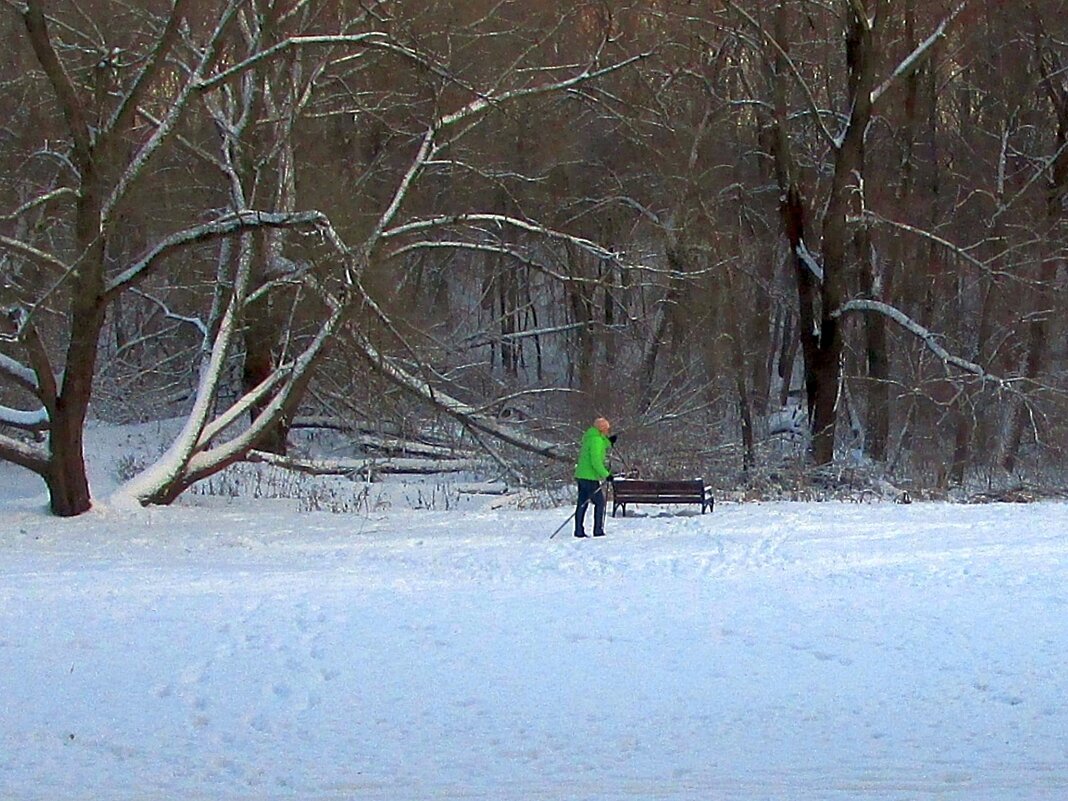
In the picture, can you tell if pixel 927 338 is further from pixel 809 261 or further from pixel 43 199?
pixel 43 199

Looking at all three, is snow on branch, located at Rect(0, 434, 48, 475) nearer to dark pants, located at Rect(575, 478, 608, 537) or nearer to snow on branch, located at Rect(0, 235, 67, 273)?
snow on branch, located at Rect(0, 235, 67, 273)

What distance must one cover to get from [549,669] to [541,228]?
10.8 meters

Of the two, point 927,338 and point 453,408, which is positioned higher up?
point 927,338

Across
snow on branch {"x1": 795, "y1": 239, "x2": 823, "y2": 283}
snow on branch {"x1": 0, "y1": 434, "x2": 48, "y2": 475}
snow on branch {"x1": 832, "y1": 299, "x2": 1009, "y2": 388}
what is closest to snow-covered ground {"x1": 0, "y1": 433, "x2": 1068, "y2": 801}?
snow on branch {"x1": 0, "y1": 434, "x2": 48, "y2": 475}

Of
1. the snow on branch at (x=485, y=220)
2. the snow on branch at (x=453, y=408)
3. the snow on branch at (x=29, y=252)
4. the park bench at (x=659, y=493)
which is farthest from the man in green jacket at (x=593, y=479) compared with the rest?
the snow on branch at (x=29, y=252)

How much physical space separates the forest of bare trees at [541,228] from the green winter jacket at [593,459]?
391 cm

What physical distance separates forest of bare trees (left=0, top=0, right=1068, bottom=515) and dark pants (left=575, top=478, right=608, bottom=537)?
420 centimetres

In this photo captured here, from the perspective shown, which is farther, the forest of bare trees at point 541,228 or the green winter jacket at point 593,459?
the forest of bare trees at point 541,228

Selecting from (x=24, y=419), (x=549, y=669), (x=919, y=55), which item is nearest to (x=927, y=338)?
(x=919, y=55)

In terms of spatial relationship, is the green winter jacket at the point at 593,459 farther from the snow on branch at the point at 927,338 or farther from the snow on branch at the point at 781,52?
the snow on branch at the point at 927,338

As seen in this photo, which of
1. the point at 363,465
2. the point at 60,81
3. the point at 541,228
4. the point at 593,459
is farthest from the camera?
the point at 363,465

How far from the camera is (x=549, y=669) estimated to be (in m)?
8.56

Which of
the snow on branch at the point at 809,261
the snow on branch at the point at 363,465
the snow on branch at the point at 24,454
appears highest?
the snow on branch at the point at 809,261

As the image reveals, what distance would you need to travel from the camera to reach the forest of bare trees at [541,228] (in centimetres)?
1739
